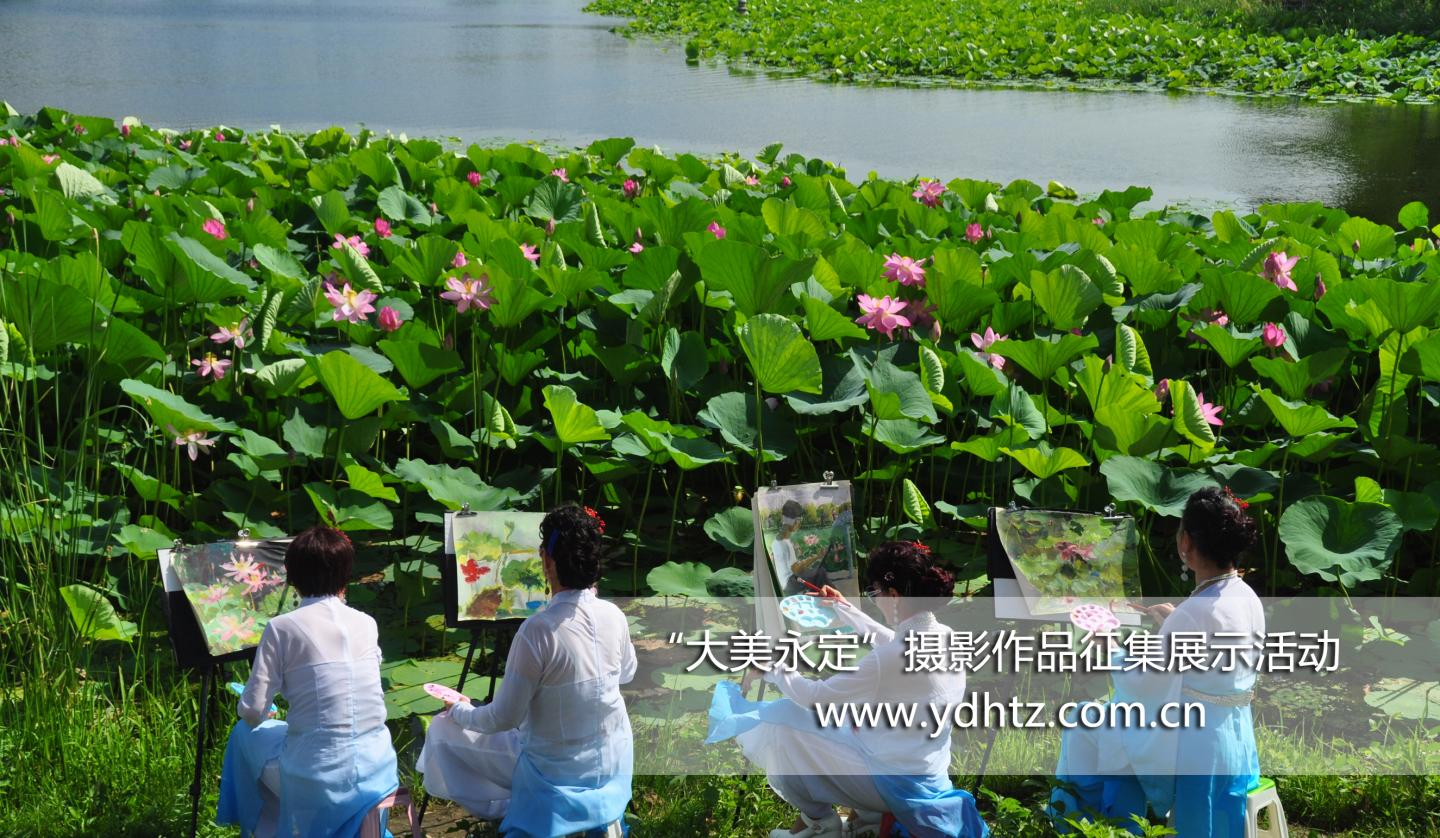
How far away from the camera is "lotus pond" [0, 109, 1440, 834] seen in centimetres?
330

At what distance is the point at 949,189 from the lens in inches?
243

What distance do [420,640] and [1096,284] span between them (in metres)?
2.15

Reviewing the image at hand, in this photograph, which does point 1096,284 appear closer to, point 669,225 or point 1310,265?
point 1310,265

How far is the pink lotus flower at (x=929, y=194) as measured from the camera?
586cm

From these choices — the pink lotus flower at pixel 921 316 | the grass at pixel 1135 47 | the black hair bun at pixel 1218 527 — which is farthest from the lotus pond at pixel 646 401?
the grass at pixel 1135 47

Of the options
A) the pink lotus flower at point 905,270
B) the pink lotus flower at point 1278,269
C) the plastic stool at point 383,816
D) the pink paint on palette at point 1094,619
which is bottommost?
the plastic stool at point 383,816

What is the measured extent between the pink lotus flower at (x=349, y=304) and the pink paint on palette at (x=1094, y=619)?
2075 mm

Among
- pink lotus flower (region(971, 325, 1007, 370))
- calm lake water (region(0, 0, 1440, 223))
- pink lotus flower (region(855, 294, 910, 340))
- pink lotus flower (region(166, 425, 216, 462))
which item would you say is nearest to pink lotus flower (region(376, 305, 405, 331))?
pink lotus flower (region(166, 425, 216, 462))

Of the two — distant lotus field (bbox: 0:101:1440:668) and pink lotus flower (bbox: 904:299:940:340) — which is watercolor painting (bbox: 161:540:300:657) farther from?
pink lotus flower (bbox: 904:299:940:340)

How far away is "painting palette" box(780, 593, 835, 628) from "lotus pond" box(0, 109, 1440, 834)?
0.38 meters

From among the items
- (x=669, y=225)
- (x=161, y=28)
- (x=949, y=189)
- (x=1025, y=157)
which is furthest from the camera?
(x=161, y=28)

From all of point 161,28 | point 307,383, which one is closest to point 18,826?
point 307,383

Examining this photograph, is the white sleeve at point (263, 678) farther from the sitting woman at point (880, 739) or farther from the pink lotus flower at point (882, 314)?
the pink lotus flower at point (882, 314)

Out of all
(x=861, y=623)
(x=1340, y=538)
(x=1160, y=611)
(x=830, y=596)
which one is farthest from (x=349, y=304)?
(x=1340, y=538)
